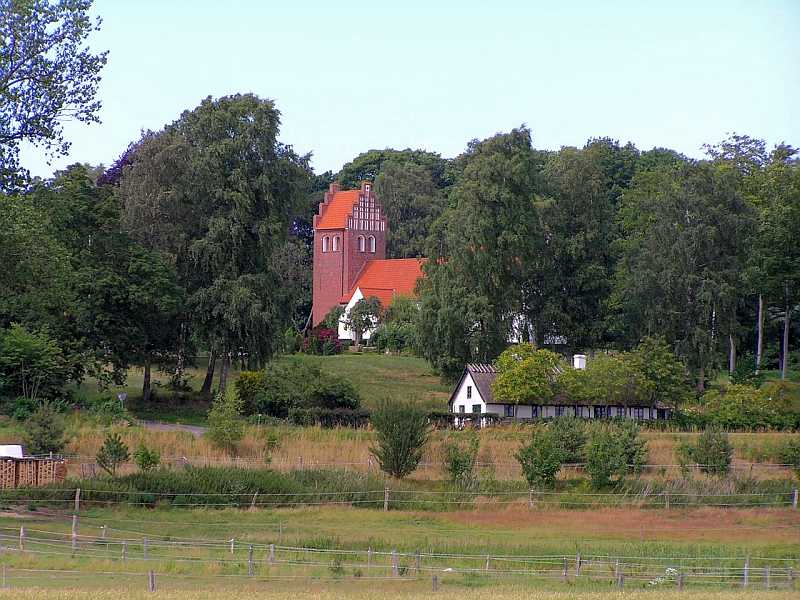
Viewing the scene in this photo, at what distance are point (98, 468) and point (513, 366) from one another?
82.7ft

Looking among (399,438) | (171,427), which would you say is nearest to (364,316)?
(171,427)

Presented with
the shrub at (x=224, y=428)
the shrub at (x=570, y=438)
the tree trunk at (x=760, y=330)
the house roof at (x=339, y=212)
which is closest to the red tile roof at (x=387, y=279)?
the house roof at (x=339, y=212)

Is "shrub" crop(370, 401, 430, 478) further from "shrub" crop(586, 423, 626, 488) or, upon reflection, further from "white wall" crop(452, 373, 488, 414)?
"white wall" crop(452, 373, 488, 414)

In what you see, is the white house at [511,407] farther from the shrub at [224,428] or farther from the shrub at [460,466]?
the shrub at [460,466]

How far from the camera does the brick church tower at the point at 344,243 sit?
354 feet

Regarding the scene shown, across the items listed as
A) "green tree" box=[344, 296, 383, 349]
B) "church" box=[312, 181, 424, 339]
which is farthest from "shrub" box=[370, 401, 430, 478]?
"church" box=[312, 181, 424, 339]

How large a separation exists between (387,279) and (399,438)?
61550 mm

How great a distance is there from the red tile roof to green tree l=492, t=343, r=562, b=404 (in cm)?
3692

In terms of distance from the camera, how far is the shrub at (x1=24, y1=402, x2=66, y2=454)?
41469 mm

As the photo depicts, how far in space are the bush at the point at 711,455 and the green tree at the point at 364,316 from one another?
53.9 metres

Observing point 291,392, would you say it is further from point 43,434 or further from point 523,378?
point 43,434

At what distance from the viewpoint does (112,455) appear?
3975 cm

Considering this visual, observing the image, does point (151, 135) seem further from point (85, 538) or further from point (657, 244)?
point (85, 538)

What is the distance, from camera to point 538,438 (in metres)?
41.4
